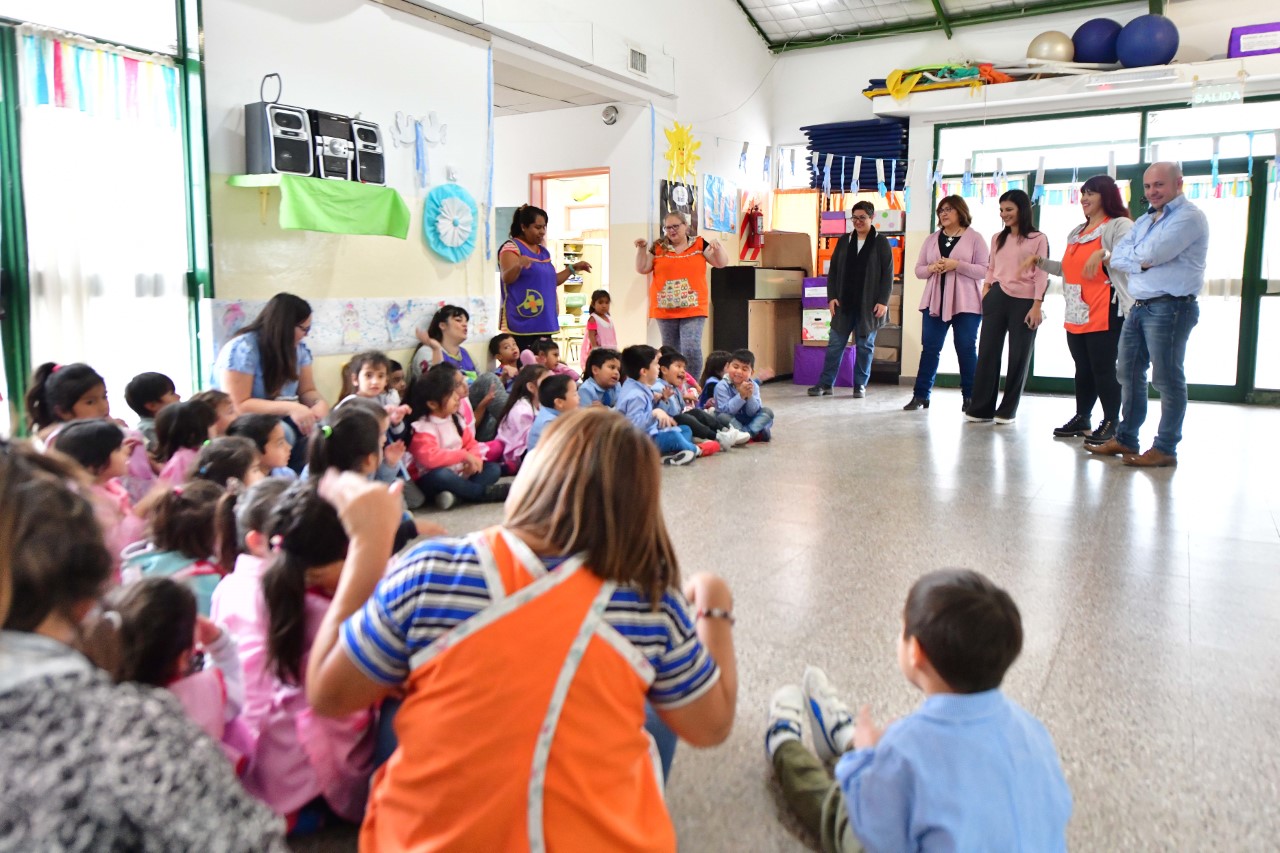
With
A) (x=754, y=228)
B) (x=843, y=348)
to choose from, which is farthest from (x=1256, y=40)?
(x=754, y=228)

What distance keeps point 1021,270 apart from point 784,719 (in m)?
4.73

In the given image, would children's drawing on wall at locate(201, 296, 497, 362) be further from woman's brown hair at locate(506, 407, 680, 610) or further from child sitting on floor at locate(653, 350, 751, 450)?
woman's brown hair at locate(506, 407, 680, 610)

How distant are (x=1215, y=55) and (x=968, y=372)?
3342mm

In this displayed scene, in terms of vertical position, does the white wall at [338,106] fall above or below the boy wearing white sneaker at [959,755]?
above

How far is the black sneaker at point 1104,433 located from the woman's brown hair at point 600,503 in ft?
15.7

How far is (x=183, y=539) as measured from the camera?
1.98 meters

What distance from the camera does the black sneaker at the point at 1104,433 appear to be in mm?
5270

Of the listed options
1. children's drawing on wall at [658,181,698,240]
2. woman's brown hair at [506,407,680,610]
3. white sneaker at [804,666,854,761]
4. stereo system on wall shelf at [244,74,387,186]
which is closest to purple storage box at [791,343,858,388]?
children's drawing on wall at [658,181,698,240]

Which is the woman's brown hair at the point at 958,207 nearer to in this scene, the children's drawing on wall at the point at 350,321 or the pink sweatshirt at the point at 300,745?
the children's drawing on wall at the point at 350,321

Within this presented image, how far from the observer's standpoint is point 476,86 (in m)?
5.54

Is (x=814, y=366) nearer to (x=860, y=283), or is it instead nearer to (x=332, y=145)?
(x=860, y=283)

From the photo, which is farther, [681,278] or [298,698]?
[681,278]

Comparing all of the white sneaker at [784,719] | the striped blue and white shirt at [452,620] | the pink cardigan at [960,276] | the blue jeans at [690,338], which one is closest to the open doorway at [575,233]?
the blue jeans at [690,338]

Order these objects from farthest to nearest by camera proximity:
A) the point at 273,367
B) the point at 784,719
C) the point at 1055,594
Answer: the point at 273,367 < the point at 1055,594 < the point at 784,719
